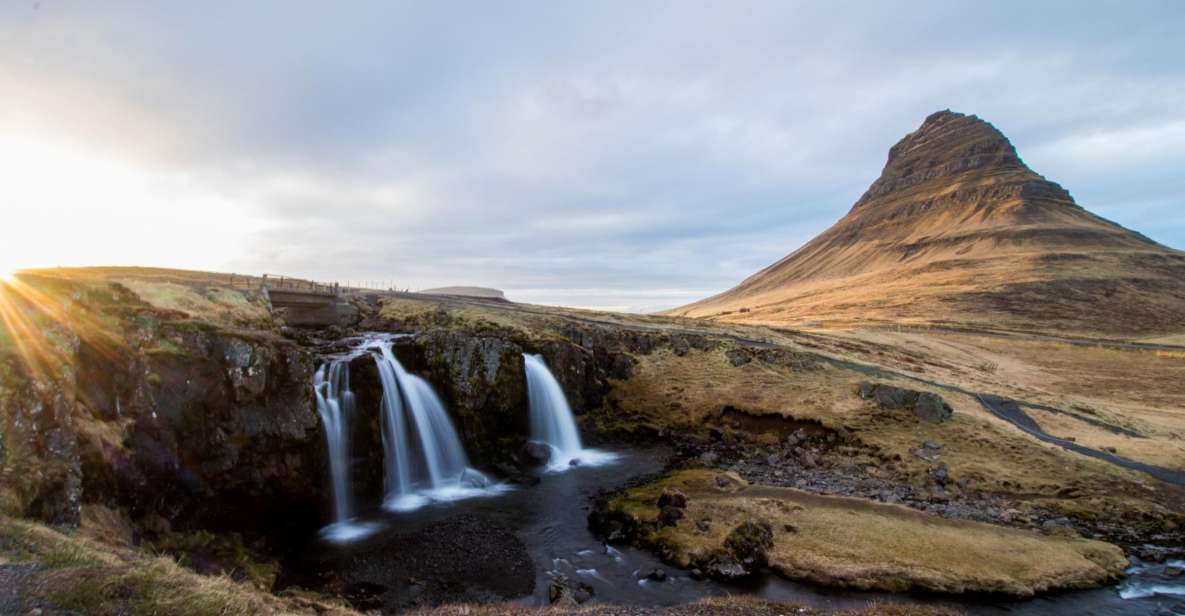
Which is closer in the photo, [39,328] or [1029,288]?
[39,328]

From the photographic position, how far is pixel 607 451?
41.2m

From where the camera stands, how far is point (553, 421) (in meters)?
43.3

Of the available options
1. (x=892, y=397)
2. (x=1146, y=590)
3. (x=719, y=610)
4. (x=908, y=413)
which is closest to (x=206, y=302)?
(x=719, y=610)

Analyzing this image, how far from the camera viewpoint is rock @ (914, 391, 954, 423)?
129ft

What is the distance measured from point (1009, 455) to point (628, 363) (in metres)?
30.4

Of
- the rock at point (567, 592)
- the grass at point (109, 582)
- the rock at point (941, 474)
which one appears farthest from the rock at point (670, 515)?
the grass at point (109, 582)

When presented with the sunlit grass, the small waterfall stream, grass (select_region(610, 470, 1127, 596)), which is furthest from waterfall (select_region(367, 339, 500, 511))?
the sunlit grass

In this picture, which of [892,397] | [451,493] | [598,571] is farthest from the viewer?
[892,397]

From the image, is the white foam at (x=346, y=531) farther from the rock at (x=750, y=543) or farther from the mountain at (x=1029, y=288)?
the mountain at (x=1029, y=288)

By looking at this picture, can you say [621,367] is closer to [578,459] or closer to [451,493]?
[578,459]

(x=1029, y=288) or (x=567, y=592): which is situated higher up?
(x=1029, y=288)

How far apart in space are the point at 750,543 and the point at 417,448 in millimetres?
21109

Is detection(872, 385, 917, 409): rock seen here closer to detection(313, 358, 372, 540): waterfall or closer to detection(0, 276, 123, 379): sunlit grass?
detection(313, 358, 372, 540): waterfall

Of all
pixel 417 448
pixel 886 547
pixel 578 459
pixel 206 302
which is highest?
pixel 206 302
